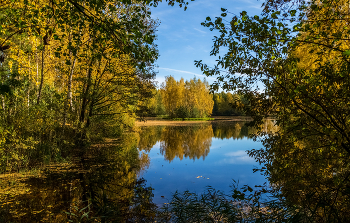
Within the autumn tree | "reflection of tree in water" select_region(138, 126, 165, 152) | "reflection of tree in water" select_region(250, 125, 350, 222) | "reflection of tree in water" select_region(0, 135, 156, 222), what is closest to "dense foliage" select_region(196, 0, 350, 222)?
"reflection of tree in water" select_region(250, 125, 350, 222)

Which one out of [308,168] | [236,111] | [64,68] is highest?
[64,68]

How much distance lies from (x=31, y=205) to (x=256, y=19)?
6690 mm

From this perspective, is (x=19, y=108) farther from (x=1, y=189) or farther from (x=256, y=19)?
(x=256, y=19)

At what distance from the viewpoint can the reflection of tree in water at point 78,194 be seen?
5.01 meters

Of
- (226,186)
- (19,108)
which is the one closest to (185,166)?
(226,186)

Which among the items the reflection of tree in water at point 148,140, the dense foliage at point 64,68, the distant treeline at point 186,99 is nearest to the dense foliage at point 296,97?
the dense foliage at point 64,68

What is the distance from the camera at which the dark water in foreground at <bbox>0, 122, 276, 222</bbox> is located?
518 centimetres

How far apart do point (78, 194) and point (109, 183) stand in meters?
1.29

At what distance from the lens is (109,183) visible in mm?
7656

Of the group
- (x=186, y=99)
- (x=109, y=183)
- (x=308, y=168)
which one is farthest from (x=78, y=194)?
(x=186, y=99)

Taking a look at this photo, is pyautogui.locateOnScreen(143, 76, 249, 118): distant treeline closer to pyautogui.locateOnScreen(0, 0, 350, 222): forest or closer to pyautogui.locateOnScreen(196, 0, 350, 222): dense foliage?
pyautogui.locateOnScreen(0, 0, 350, 222): forest

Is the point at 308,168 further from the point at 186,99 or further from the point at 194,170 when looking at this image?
the point at 186,99

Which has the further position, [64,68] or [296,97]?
[64,68]

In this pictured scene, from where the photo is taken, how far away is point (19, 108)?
26.8 feet
